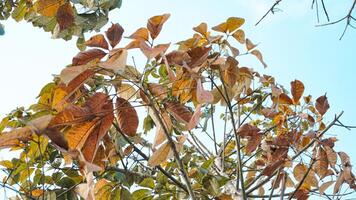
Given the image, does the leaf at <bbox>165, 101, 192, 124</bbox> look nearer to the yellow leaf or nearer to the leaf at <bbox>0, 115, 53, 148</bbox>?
the leaf at <bbox>0, 115, 53, 148</bbox>

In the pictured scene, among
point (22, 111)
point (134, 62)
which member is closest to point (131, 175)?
point (22, 111)

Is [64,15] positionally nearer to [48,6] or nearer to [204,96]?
[48,6]

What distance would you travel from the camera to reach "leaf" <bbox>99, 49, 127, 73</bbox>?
610mm

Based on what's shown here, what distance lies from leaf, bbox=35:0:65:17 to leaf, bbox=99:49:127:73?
37 centimetres

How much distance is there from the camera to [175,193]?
1170 mm

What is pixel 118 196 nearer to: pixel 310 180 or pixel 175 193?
pixel 175 193

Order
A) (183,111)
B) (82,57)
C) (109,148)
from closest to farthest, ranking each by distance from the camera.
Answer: (82,57) → (183,111) → (109,148)

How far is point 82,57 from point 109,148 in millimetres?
314

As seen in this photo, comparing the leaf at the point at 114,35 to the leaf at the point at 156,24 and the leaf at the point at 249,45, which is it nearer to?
the leaf at the point at 156,24

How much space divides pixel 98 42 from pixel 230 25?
48 centimetres

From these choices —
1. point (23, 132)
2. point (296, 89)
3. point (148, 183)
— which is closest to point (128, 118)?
point (23, 132)

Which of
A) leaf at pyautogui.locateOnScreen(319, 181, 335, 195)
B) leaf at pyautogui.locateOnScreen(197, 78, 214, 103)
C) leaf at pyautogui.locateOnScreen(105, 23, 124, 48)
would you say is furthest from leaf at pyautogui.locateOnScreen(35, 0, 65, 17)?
leaf at pyautogui.locateOnScreen(319, 181, 335, 195)

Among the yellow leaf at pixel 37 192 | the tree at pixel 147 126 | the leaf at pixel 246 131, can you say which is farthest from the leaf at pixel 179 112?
the yellow leaf at pixel 37 192

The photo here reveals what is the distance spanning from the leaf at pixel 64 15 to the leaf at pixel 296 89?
2.28 ft
